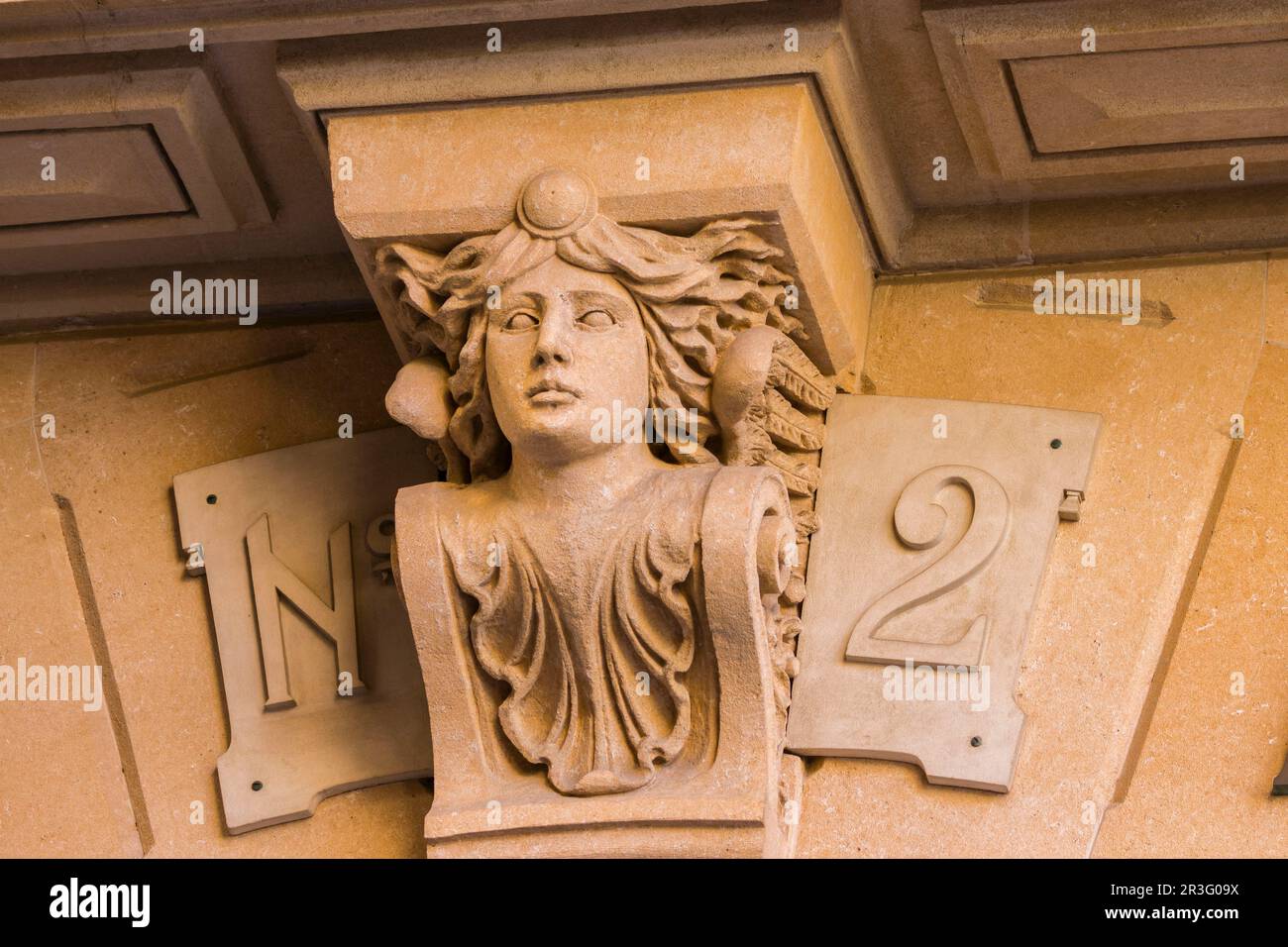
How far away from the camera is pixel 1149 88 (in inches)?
119

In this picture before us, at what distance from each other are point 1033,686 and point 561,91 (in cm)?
109

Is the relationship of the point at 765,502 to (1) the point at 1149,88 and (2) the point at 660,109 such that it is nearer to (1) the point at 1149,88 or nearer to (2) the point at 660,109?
(2) the point at 660,109

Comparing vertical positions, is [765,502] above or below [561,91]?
below

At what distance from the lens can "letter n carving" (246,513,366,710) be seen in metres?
3.29

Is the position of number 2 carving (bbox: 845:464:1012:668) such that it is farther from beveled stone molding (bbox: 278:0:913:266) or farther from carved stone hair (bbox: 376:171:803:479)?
beveled stone molding (bbox: 278:0:913:266)

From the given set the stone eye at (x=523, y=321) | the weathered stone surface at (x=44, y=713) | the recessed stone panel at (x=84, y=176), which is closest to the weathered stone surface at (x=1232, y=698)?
the stone eye at (x=523, y=321)

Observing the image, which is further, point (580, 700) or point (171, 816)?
point (171, 816)

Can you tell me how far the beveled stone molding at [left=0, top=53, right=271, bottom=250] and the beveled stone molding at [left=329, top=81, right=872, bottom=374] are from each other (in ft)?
0.86

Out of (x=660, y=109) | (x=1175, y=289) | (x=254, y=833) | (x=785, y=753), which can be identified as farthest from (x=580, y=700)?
(x=1175, y=289)

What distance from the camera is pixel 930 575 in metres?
3.18

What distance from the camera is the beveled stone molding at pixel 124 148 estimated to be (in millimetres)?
3088

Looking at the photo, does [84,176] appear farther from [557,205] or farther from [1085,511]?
[1085,511]

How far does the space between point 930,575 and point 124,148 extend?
135cm

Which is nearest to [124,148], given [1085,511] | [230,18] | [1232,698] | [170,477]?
[230,18]
